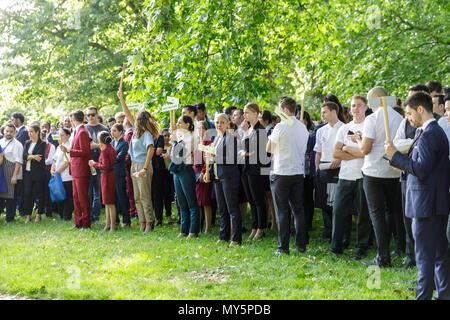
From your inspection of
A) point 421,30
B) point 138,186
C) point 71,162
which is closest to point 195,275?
point 138,186

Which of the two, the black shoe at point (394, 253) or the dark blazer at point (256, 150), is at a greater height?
the dark blazer at point (256, 150)

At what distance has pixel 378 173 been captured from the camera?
6.42 metres

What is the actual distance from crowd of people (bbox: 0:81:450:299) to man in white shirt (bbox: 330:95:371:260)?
0.01 metres

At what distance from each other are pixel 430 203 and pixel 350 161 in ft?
8.08

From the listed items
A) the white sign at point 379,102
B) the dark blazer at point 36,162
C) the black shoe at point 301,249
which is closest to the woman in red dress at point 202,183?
the black shoe at point 301,249

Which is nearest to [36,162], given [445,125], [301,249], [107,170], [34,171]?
[34,171]

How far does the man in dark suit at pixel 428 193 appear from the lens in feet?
15.5

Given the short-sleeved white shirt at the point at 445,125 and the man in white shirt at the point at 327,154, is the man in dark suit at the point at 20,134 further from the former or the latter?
the short-sleeved white shirt at the point at 445,125

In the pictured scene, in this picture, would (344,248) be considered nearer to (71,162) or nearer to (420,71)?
(71,162)

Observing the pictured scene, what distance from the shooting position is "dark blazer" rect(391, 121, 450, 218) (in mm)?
4707

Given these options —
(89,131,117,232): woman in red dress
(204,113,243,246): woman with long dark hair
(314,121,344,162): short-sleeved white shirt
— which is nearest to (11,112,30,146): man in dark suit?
(89,131,117,232): woman in red dress

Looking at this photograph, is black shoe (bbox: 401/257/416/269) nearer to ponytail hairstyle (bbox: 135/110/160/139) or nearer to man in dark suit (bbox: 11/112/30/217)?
ponytail hairstyle (bbox: 135/110/160/139)

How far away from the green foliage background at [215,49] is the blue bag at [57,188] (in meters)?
2.44

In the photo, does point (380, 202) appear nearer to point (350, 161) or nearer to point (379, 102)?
point (350, 161)
